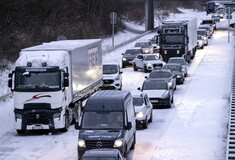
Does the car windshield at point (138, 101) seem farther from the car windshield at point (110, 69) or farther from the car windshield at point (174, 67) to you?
the car windshield at point (174, 67)

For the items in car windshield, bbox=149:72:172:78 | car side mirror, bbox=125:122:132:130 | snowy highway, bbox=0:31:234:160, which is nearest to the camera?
car side mirror, bbox=125:122:132:130

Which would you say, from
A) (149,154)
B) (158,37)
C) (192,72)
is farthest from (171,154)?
(158,37)

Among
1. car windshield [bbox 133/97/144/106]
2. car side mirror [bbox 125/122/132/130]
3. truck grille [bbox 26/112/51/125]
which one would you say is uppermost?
car windshield [bbox 133/97/144/106]

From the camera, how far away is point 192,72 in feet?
160

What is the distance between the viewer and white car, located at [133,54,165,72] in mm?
48006

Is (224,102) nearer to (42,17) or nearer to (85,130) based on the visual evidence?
(85,130)

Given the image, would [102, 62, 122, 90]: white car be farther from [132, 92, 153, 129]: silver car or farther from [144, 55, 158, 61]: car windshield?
[132, 92, 153, 129]: silver car

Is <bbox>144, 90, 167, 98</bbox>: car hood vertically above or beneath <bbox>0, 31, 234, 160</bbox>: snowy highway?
above

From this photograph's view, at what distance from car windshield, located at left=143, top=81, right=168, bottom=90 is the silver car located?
480 centimetres

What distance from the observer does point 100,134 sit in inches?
790

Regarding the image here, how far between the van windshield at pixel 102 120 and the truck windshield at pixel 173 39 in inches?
1220

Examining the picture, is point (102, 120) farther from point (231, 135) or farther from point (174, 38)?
point (174, 38)

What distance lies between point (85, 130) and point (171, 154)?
3398 millimetres

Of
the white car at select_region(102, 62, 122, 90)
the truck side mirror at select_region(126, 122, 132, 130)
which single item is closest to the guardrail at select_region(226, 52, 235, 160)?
the truck side mirror at select_region(126, 122, 132, 130)
